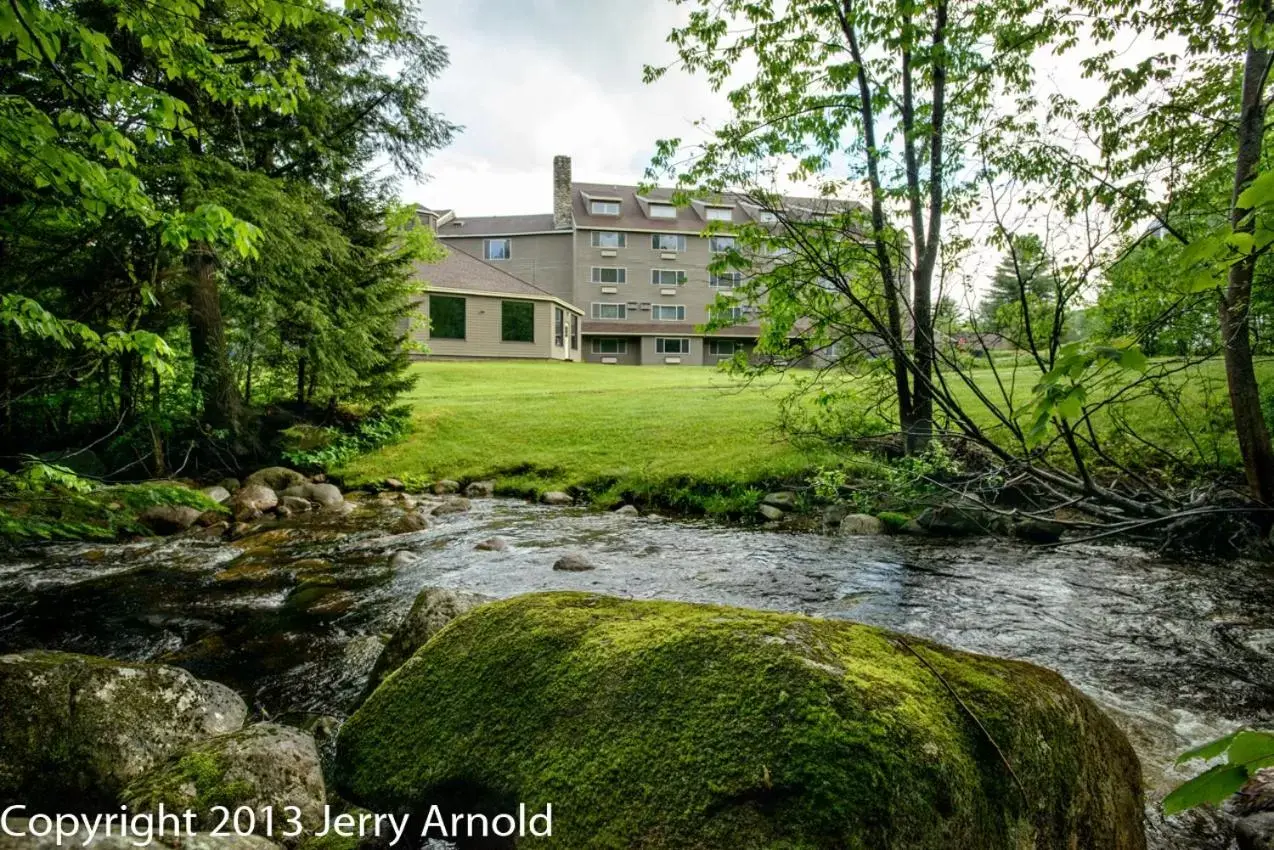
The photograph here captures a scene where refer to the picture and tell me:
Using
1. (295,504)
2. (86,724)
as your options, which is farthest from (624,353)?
(86,724)

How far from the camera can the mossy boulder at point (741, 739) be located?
1.92 metres

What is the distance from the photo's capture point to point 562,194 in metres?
43.2

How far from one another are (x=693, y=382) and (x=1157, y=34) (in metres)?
19.6

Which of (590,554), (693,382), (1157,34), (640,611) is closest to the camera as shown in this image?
(640,611)

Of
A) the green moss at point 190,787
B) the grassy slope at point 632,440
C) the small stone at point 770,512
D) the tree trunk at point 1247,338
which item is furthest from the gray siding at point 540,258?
the green moss at point 190,787

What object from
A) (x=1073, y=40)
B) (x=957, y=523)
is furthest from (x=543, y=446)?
(x=1073, y=40)

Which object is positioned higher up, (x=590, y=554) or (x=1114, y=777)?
(x=1114, y=777)

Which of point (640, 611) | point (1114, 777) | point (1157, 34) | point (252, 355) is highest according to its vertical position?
point (1157, 34)

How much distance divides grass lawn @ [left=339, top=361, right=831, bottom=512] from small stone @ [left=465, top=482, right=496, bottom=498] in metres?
0.23

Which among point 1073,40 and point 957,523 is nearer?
point 1073,40

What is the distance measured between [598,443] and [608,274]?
3098cm

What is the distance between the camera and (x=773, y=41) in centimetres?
1038

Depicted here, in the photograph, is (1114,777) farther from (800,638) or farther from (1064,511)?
(1064,511)

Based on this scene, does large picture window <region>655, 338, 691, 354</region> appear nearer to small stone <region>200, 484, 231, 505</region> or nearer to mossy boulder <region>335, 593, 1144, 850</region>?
small stone <region>200, 484, 231, 505</region>
